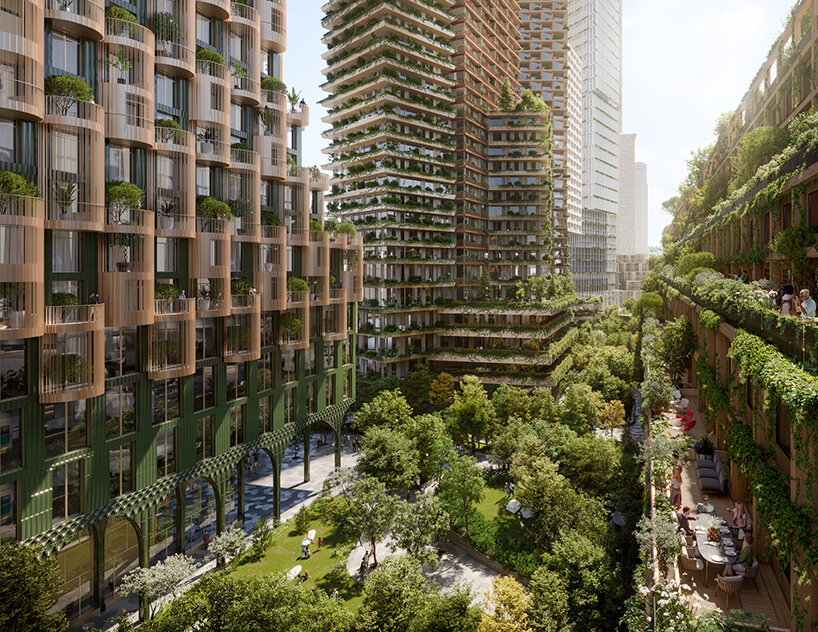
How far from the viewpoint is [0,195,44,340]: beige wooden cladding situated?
86.7 ft

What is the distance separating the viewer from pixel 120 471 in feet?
108

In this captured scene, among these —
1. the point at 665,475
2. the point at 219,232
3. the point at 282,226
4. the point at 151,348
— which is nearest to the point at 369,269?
the point at 282,226

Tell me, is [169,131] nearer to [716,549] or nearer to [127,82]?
[127,82]

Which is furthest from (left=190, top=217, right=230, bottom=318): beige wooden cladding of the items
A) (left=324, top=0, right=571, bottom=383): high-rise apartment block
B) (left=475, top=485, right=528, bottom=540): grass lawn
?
(left=324, top=0, right=571, bottom=383): high-rise apartment block

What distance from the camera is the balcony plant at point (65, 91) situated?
2958cm

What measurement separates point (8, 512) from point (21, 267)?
12.5m

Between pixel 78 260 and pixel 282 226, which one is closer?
pixel 78 260

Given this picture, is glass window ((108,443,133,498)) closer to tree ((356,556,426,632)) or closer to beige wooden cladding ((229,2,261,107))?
tree ((356,556,426,632))

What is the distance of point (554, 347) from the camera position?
75938 mm

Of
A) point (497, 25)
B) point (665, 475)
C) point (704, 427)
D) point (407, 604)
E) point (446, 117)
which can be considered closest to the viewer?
point (407, 604)

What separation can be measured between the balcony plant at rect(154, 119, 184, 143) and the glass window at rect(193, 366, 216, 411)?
16.3 m

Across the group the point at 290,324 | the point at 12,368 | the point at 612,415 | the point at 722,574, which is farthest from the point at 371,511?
the point at 612,415

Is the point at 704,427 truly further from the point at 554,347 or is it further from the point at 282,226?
the point at 282,226

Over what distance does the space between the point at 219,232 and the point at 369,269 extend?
4216cm
